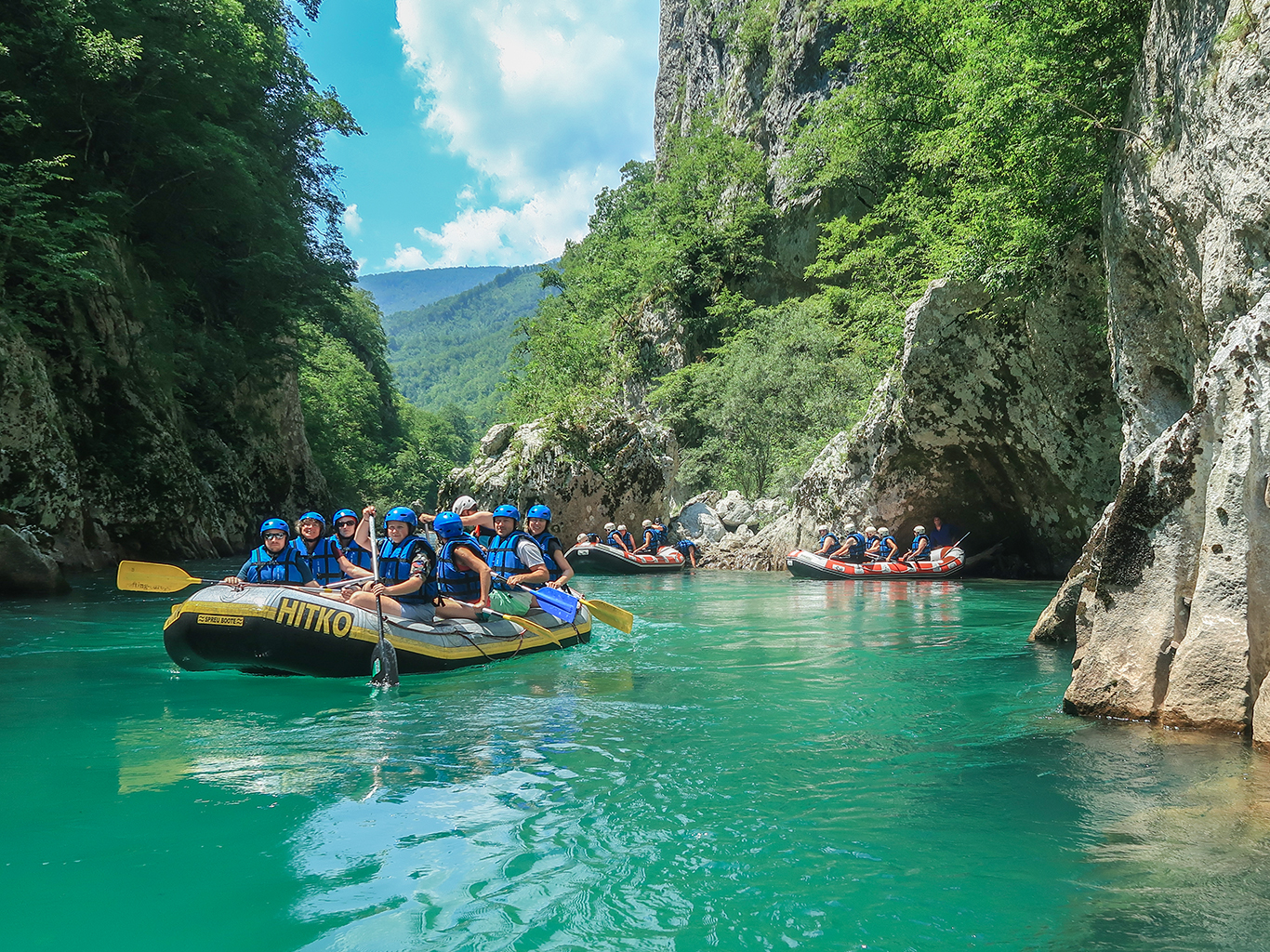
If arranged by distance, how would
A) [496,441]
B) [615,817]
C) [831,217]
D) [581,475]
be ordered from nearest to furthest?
[615,817] < [581,475] < [496,441] < [831,217]

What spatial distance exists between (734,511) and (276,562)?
2149 cm

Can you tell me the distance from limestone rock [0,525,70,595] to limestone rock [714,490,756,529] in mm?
19309

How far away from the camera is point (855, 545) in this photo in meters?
20.2

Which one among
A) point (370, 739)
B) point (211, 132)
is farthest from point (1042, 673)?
point (211, 132)

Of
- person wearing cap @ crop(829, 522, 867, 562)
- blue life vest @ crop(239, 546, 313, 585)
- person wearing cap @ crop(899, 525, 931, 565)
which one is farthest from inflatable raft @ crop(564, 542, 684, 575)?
blue life vest @ crop(239, 546, 313, 585)

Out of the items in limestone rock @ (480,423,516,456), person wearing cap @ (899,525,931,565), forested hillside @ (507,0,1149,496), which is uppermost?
forested hillside @ (507,0,1149,496)

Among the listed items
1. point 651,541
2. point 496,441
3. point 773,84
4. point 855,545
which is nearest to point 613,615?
point 855,545

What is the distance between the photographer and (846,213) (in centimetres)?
3067

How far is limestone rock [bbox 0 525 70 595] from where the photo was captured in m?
12.9

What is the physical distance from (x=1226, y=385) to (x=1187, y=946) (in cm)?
335

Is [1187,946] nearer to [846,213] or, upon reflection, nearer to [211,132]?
[211,132]

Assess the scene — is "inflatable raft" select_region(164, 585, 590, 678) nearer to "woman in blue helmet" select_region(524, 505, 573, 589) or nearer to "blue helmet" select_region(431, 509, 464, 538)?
"blue helmet" select_region(431, 509, 464, 538)

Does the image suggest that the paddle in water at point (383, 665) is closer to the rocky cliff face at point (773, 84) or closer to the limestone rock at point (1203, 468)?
the limestone rock at point (1203, 468)

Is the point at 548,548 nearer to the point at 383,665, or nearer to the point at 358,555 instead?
the point at 358,555
